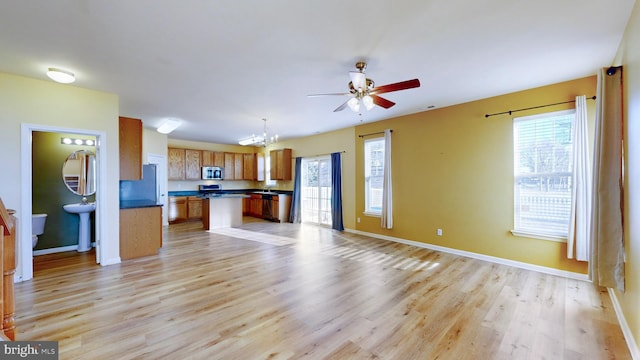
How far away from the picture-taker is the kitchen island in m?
6.73

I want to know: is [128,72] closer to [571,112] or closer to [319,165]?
[319,165]

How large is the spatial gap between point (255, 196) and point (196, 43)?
6870 millimetres

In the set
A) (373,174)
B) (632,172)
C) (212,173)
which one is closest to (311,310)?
(632,172)

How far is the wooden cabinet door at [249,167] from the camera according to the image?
366 inches

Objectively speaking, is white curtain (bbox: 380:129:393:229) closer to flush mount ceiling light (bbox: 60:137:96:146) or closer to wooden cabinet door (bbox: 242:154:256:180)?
wooden cabinet door (bbox: 242:154:256:180)

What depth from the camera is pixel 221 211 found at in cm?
696

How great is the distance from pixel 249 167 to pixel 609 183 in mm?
8753

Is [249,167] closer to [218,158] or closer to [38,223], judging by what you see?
[218,158]

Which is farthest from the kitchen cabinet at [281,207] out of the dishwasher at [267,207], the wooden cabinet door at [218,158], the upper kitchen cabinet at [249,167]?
the wooden cabinet door at [218,158]

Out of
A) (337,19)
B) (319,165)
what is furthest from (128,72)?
(319,165)

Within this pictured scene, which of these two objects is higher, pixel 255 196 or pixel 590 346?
pixel 255 196

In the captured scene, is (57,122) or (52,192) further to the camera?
(52,192)

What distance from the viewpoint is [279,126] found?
6.17 meters

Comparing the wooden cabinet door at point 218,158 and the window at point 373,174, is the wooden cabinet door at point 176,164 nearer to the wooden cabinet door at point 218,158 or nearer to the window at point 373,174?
the wooden cabinet door at point 218,158
